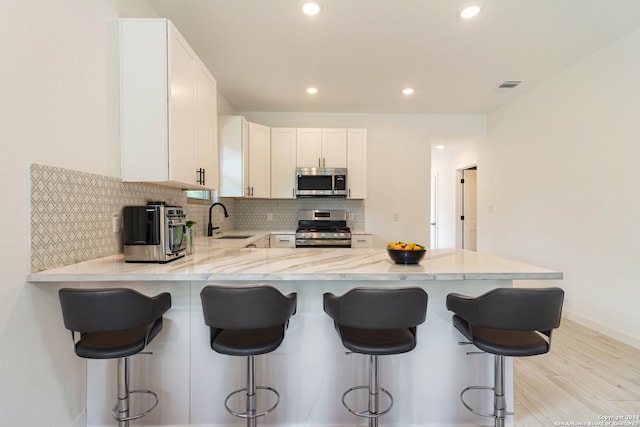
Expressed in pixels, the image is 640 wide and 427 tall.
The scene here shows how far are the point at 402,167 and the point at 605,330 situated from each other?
299 cm

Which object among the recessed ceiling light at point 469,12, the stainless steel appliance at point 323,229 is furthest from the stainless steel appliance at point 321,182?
the recessed ceiling light at point 469,12

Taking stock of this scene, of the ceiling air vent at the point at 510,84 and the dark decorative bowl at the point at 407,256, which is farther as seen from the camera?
the ceiling air vent at the point at 510,84

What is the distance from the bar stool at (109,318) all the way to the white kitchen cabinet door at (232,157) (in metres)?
2.57

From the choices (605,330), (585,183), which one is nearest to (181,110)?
(585,183)

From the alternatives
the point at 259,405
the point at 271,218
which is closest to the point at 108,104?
the point at 259,405

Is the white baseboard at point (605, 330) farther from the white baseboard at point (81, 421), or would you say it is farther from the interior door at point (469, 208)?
the white baseboard at point (81, 421)

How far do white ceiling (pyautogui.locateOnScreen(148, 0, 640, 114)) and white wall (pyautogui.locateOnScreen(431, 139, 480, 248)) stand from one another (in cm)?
229

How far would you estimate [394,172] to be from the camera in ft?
15.8

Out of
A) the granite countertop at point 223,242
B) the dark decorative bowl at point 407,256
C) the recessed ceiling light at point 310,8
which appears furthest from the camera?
the granite countertop at point 223,242

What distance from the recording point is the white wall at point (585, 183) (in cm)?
271

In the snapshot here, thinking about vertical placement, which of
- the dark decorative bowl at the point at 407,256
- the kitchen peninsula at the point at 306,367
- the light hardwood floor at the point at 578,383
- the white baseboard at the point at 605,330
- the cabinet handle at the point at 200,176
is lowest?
the light hardwood floor at the point at 578,383

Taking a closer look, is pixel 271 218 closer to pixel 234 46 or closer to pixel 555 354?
pixel 234 46

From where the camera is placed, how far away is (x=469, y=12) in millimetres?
2281

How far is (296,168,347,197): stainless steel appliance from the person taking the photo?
427cm
